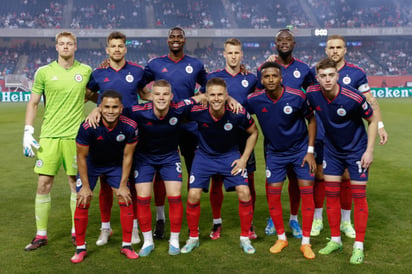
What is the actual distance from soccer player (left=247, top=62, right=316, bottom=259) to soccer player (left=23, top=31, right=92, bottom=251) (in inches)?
78.0

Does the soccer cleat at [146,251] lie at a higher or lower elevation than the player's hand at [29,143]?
lower

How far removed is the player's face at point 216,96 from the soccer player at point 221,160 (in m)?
0.09

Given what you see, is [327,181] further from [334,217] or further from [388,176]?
[388,176]

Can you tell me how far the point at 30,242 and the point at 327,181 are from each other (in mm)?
3348

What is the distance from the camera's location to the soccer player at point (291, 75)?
18.5 ft

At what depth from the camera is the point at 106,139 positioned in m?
4.98

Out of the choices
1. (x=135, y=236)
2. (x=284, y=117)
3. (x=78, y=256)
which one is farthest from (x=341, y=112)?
(x=78, y=256)

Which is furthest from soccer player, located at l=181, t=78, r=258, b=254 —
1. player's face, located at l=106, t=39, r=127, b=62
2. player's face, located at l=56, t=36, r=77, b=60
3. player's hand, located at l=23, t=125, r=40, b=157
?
player's hand, located at l=23, t=125, r=40, b=157

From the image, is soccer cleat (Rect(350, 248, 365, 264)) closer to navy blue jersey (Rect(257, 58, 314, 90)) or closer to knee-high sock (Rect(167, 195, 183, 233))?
knee-high sock (Rect(167, 195, 183, 233))

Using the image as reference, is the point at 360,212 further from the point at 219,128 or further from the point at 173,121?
the point at 173,121

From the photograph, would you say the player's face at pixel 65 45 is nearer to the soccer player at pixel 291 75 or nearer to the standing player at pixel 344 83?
the soccer player at pixel 291 75

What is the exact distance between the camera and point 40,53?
4769 cm

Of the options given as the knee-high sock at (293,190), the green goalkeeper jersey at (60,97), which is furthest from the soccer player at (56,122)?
the knee-high sock at (293,190)

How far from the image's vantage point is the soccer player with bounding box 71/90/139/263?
4875mm
